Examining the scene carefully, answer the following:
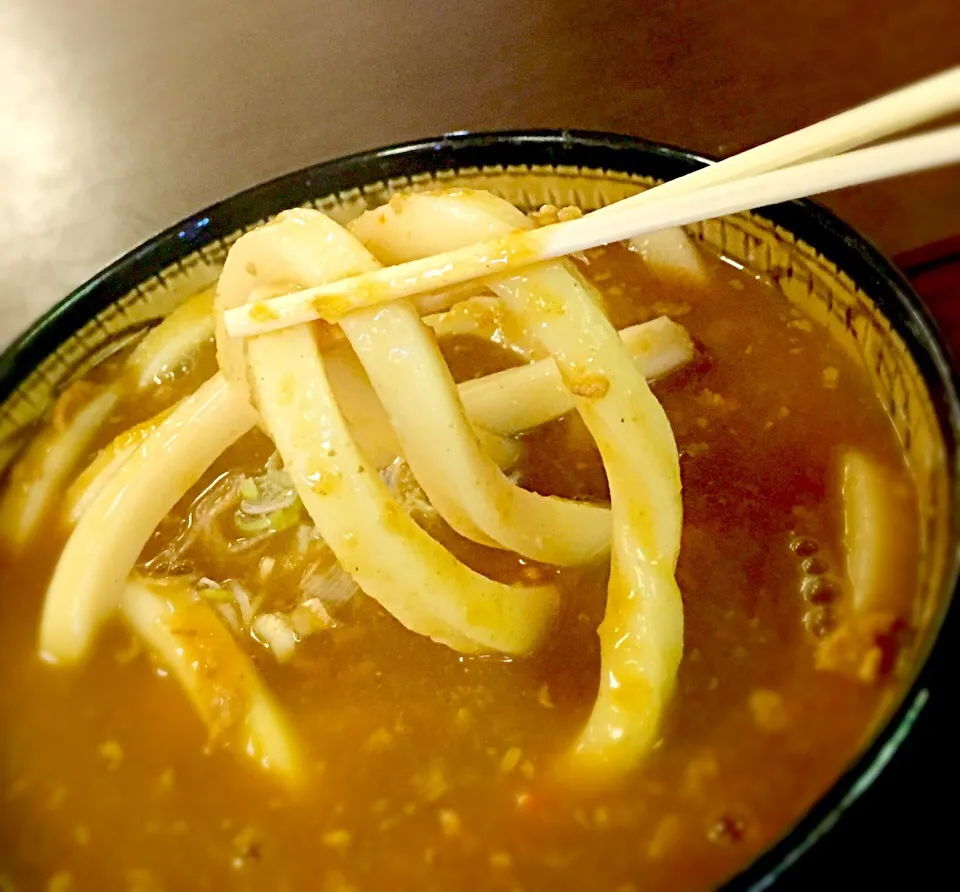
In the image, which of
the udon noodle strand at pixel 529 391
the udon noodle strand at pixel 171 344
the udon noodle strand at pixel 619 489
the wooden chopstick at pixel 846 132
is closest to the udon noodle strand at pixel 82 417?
the udon noodle strand at pixel 171 344

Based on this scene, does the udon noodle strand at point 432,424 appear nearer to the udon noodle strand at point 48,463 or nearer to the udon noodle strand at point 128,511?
the udon noodle strand at point 128,511

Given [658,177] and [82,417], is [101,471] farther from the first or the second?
[658,177]

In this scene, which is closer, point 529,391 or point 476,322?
point 529,391

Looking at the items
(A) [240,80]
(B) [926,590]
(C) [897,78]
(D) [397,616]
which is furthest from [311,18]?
(B) [926,590]

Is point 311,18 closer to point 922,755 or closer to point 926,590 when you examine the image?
point 926,590

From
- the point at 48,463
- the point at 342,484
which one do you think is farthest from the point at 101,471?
the point at 342,484

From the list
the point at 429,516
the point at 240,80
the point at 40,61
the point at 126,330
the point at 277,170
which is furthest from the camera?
the point at 40,61
